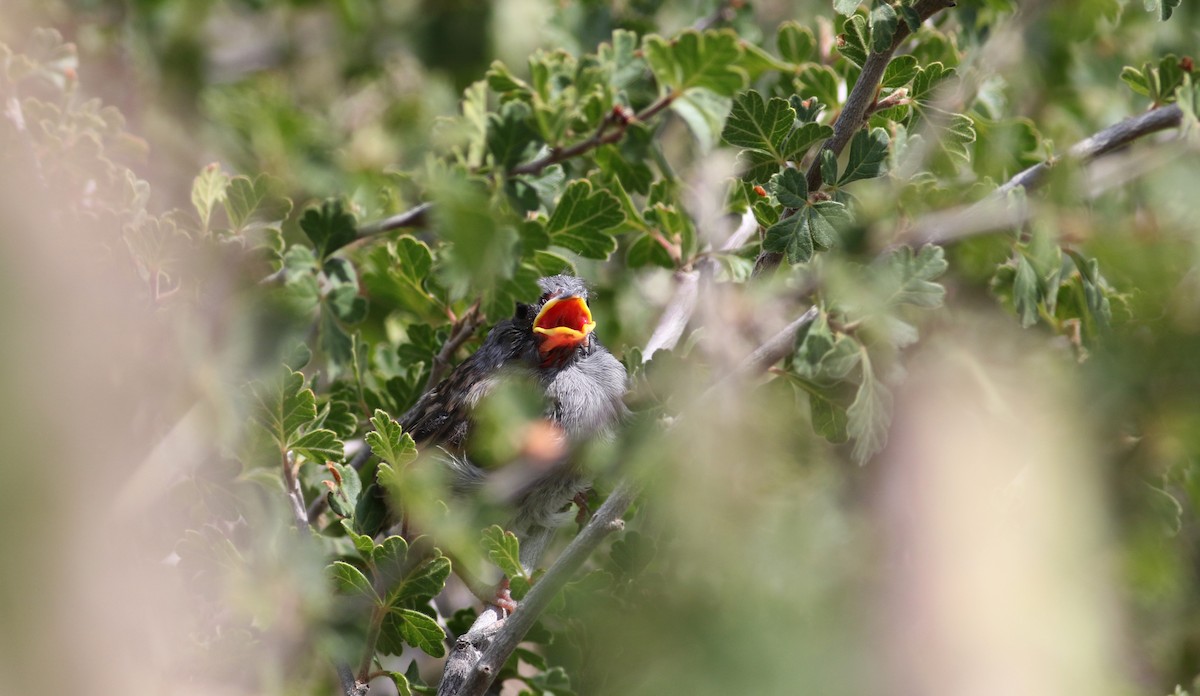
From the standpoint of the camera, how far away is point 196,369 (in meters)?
2.69

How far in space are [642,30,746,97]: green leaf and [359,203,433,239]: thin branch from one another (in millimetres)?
727

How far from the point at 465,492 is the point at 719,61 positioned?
1.11 metres

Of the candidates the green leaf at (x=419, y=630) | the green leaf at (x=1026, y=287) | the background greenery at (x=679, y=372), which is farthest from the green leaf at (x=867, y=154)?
the green leaf at (x=419, y=630)

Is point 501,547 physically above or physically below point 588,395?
above

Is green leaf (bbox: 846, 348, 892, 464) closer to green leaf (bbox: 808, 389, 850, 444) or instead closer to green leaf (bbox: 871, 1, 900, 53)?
green leaf (bbox: 808, 389, 850, 444)

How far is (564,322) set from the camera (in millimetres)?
2908

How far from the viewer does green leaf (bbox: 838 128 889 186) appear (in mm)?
1901

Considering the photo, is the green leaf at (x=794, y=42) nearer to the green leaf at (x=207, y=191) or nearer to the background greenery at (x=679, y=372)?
the background greenery at (x=679, y=372)

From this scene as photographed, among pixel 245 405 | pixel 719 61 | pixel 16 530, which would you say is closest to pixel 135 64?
pixel 245 405

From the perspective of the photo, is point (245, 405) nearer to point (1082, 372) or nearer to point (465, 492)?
point (465, 492)

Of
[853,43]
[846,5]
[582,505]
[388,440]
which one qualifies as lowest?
[582,505]

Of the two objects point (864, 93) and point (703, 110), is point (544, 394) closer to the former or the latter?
point (703, 110)

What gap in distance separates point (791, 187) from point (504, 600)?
1.04 meters

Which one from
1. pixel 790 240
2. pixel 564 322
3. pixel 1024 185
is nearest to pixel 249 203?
pixel 564 322
